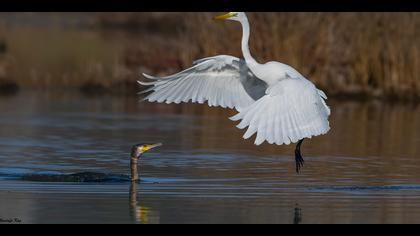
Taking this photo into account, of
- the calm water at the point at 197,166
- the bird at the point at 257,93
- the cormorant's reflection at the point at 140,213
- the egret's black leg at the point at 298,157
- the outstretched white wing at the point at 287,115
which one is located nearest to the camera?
the cormorant's reflection at the point at 140,213

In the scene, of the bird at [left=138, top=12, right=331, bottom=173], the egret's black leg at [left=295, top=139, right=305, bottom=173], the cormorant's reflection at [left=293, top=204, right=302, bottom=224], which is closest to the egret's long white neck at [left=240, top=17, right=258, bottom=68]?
the bird at [left=138, top=12, right=331, bottom=173]

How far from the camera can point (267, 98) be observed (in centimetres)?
1319

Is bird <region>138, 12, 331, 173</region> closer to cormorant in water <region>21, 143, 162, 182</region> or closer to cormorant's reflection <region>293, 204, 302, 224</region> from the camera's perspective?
cormorant's reflection <region>293, 204, 302, 224</region>

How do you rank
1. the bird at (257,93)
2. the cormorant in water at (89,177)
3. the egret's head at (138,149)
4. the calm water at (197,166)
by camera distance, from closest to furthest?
the calm water at (197,166), the bird at (257,93), the cormorant in water at (89,177), the egret's head at (138,149)

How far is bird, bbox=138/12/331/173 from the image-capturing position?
12.8 m

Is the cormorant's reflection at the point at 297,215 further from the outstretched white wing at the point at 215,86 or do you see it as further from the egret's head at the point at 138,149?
the outstretched white wing at the point at 215,86

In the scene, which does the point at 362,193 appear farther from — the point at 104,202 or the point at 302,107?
the point at 104,202

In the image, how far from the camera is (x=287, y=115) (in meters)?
13.0

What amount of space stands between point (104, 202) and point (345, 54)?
1421cm

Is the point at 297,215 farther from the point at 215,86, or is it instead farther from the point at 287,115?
the point at 215,86

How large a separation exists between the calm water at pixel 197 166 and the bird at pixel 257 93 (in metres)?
0.69

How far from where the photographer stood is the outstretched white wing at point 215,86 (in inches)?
→ 594

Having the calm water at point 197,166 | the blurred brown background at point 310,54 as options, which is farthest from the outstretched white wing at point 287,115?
the blurred brown background at point 310,54
